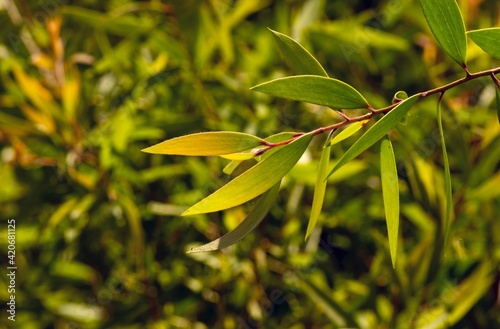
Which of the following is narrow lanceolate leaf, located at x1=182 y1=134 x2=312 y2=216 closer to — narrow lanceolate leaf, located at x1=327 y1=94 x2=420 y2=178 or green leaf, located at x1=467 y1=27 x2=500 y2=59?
narrow lanceolate leaf, located at x1=327 y1=94 x2=420 y2=178

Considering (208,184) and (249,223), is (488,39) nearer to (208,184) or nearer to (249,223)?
(249,223)

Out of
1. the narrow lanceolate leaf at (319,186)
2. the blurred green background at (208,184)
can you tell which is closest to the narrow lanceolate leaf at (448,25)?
the narrow lanceolate leaf at (319,186)

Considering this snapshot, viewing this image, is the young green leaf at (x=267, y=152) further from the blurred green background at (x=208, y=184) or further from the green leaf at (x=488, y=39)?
the blurred green background at (x=208, y=184)

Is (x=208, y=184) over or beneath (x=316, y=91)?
beneath

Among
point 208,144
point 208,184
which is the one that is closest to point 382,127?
point 208,144

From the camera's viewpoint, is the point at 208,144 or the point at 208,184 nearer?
the point at 208,144
